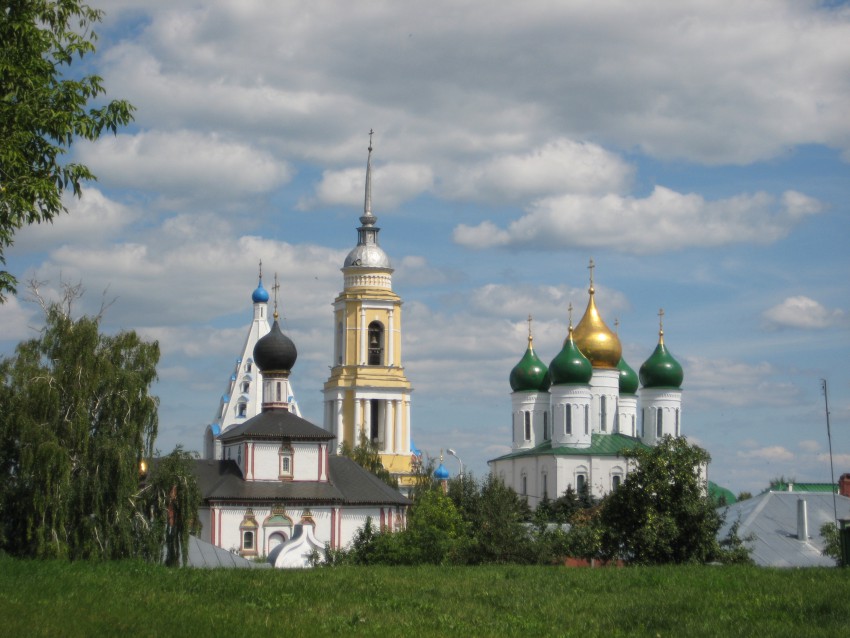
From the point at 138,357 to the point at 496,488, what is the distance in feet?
36.1

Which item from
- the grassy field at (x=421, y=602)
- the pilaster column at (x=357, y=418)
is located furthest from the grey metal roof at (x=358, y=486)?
the grassy field at (x=421, y=602)

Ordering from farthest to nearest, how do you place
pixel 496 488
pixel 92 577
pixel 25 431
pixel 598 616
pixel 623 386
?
1. pixel 623 386
2. pixel 496 488
3. pixel 25 431
4. pixel 92 577
5. pixel 598 616

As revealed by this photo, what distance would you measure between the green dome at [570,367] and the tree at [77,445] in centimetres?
4057

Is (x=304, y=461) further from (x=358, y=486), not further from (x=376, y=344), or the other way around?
(x=376, y=344)

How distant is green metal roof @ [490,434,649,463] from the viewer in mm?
71125

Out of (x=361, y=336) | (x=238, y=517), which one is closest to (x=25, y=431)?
(x=238, y=517)

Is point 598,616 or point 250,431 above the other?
point 250,431

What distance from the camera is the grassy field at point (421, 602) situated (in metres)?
15.6

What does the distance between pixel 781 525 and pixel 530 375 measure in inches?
1383

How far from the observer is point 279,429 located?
53.3 m

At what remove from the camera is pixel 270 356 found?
5606cm

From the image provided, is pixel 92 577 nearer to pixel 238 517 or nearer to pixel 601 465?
pixel 238 517

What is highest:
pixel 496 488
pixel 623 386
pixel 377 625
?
pixel 623 386

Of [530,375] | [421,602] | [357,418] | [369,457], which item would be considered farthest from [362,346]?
[421,602]
